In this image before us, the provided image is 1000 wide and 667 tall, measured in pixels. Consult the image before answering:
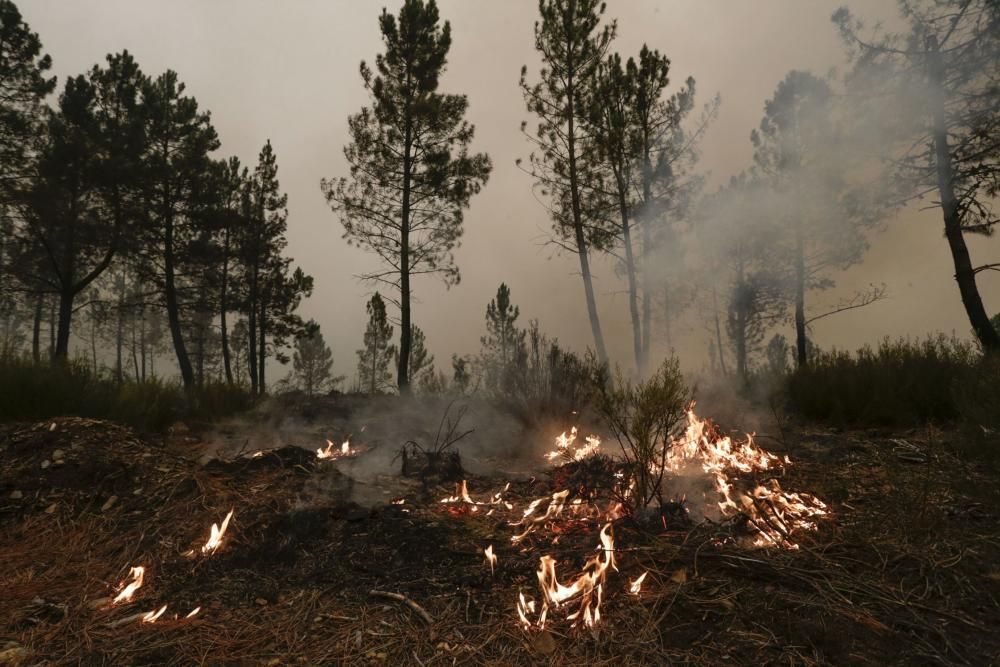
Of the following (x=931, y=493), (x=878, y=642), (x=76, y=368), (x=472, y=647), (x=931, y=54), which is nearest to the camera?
(x=878, y=642)

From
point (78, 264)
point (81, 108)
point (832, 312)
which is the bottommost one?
point (832, 312)

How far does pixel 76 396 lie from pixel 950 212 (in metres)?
15.1

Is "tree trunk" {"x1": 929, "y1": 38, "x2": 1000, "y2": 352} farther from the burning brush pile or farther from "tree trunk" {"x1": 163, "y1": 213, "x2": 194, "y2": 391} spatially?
"tree trunk" {"x1": 163, "y1": 213, "x2": 194, "y2": 391}

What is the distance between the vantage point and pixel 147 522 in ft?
13.0

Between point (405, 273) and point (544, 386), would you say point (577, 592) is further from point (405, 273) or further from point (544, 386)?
point (405, 273)

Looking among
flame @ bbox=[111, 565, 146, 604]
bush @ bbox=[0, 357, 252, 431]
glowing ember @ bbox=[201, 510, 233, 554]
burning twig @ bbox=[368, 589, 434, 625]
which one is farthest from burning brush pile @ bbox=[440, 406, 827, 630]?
bush @ bbox=[0, 357, 252, 431]

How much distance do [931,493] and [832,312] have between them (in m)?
13.8

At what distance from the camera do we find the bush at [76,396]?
6.01m

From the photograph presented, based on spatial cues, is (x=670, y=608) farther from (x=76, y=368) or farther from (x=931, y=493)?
(x=76, y=368)

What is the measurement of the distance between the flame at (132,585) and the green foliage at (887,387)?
7979mm

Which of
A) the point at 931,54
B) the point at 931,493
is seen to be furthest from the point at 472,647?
the point at 931,54

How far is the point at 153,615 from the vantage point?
112 inches

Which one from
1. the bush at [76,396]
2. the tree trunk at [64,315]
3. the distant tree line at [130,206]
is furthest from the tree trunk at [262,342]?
the bush at [76,396]

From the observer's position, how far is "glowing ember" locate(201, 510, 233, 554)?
3527 millimetres
